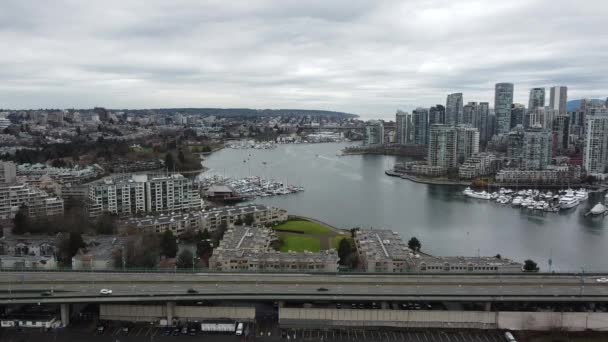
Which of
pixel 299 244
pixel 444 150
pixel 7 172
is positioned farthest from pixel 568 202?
pixel 7 172

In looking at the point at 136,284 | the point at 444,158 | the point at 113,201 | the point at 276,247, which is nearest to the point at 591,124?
the point at 444,158

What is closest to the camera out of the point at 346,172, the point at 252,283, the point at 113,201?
the point at 252,283

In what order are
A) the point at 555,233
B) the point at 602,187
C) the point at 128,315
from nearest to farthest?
the point at 128,315 → the point at 555,233 → the point at 602,187

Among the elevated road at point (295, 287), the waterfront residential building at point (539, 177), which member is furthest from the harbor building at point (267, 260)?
the waterfront residential building at point (539, 177)

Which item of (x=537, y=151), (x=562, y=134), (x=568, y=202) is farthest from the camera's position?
(x=562, y=134)

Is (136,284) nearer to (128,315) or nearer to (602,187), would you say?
(128,315)

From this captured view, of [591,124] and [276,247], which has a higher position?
[591,124]

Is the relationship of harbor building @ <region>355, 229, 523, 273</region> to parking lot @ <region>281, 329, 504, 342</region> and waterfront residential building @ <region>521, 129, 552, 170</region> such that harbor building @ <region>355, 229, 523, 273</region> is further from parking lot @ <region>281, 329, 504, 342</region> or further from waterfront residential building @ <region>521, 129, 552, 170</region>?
waterfront residential building @ <region>521, 129, 552, 170</region>

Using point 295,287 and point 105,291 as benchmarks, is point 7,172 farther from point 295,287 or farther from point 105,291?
point 295,287
